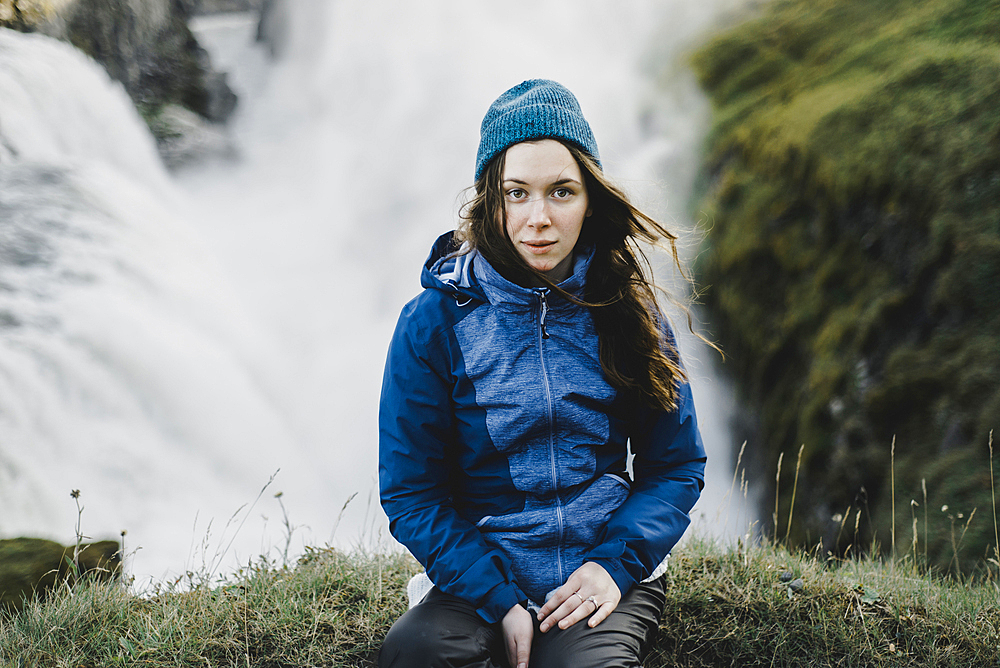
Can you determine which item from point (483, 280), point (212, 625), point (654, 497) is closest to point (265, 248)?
point (212, 625)

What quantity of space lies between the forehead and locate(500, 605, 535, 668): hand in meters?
1.22

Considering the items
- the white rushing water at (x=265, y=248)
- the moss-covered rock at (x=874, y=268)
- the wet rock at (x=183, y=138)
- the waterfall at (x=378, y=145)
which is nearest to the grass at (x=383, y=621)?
the white rushing water at (x=265, y=248)

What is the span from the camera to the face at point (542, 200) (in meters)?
1.89

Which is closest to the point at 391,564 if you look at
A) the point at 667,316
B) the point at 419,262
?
the point at 667,316

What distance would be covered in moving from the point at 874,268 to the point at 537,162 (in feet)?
15.0

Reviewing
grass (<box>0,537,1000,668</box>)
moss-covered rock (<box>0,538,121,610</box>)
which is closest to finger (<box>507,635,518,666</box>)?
grass (<box>0,537,1000,668</box>)

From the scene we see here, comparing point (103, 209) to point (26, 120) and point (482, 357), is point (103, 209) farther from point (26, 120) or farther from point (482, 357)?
point (482, 357)

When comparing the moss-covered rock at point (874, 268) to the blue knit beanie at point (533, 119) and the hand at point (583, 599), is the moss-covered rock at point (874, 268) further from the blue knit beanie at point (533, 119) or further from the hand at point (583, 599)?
the blue knit beanie at point (533, 119)

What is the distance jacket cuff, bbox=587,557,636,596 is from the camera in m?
1.83

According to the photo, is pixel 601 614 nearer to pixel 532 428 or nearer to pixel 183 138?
pixel 532 428

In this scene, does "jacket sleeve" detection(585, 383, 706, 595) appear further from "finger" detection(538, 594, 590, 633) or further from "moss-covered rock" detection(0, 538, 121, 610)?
"moss-covered rock" detection(0, 538, 121, 610)

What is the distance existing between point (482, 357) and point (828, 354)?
447 centimetres

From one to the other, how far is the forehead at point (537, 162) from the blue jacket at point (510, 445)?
29 centimetres

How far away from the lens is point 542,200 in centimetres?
190
